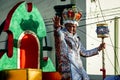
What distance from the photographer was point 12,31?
1228 centimetres

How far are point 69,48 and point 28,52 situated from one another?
5.39 feet

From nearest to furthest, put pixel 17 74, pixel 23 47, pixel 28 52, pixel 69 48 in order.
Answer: pixel 17 74 < pixel 23 47 < pixel 69 48 < pixel 28 52

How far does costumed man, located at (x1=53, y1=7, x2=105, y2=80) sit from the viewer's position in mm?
12961

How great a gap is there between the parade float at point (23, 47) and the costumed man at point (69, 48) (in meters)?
0.49

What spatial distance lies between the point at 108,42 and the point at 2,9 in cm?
853

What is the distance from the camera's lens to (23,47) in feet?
42.8

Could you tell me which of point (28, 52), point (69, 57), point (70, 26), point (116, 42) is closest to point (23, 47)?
point (28, 52)

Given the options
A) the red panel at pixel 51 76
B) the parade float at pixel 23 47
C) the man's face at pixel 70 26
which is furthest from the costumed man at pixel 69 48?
the parade float at pixel 23 47

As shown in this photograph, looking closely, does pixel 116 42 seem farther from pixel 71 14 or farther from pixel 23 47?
pixel 23 47

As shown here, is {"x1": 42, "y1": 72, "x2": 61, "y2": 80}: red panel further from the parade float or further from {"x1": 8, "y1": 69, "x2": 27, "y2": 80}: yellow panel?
{"x1": 8, "y1": 69, "x2": 27, "y2": 80}: yellow panel

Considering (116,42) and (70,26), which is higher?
(70,26)

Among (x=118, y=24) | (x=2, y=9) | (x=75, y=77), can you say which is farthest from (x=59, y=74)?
(x=118, y=24)

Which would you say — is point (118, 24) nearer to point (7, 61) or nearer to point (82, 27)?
point (82, 27)

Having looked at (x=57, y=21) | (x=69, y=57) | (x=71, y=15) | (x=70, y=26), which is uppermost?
(x=71, y=15)
